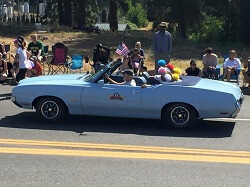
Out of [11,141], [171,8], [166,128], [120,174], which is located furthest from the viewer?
[171,8]

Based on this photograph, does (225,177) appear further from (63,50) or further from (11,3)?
(11,3)

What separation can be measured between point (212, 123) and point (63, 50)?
8.58m

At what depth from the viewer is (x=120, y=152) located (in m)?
7.82

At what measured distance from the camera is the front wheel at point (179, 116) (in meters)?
9.43

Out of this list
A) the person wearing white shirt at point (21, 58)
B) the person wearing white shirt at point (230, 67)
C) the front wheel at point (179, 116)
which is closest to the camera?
the front wheel at point (179, 116)

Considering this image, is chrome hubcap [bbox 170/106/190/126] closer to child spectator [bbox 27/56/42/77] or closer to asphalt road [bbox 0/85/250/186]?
asphalt road [bbox 0/85/250/186]

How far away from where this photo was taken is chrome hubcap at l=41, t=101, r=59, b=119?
9836mm

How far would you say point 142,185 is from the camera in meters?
6.28

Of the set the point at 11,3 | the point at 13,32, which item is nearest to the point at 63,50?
the point at 13,32

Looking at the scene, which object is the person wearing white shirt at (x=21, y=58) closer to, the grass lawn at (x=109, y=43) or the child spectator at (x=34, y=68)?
the child spectator at (x=34, y=68)

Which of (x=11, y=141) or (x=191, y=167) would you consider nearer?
(x=191, y=167)

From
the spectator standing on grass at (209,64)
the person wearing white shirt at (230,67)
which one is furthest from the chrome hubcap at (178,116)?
the person wearing white shirt at (230,67)

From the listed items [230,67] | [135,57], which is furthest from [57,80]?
[230,67]

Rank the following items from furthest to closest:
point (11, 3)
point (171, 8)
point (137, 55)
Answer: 1. point (11, 3)
2. point (171, 8)
3. point (137, 55)
